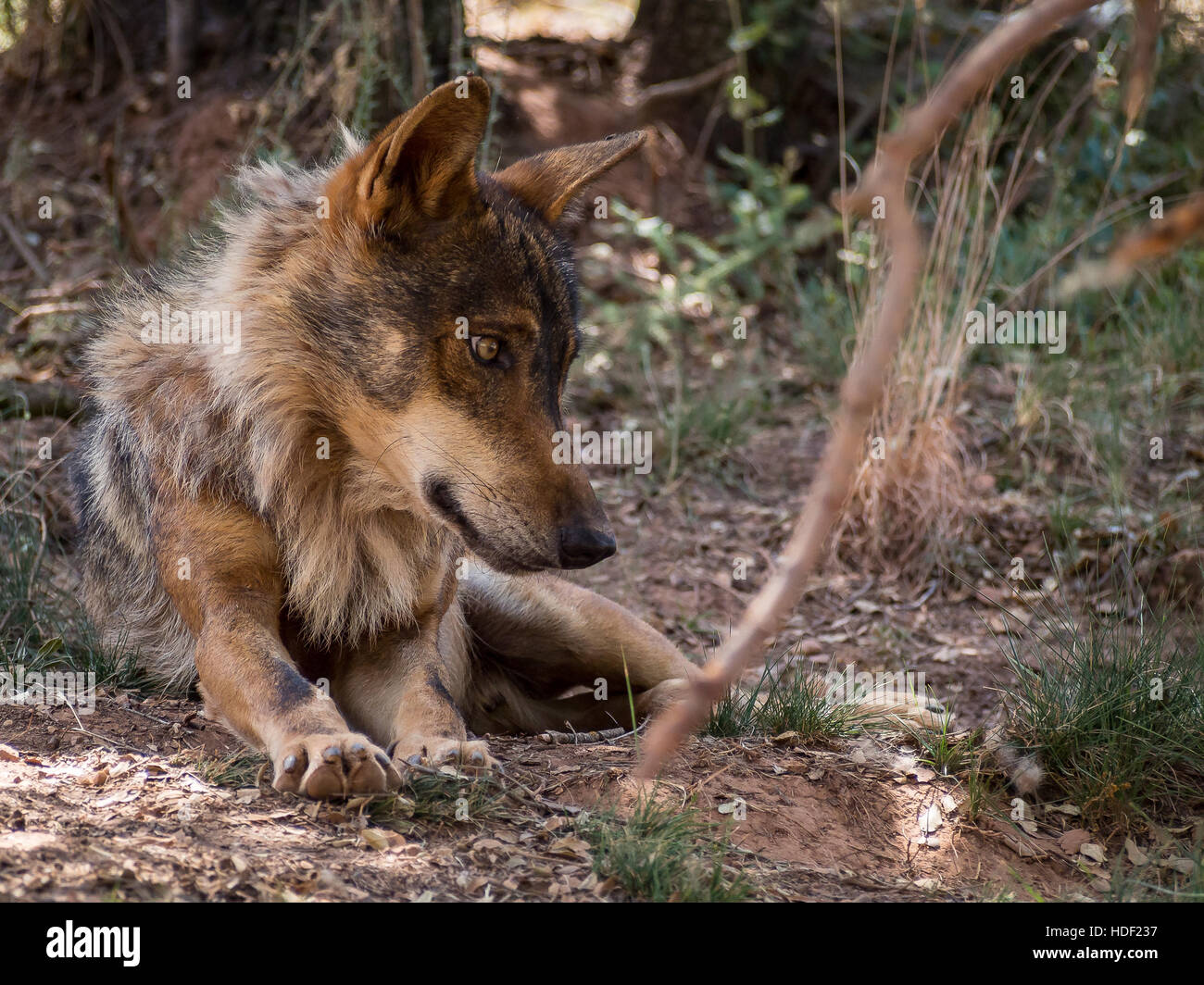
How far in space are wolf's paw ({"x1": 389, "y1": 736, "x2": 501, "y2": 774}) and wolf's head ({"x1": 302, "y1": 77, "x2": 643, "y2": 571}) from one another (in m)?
0.59

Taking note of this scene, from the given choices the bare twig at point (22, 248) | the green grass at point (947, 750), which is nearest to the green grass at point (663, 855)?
the green grass at point (947, 750)

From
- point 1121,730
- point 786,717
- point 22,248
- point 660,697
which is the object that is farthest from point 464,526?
point 22,248

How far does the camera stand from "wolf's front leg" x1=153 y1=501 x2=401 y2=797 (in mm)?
3244

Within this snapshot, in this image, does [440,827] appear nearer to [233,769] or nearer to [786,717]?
[233,769]

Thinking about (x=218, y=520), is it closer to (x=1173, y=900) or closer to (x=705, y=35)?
(x=1173, y=900)

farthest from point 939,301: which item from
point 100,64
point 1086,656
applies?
point 100,64

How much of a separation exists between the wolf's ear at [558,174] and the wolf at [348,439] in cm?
1

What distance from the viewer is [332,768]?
320cm

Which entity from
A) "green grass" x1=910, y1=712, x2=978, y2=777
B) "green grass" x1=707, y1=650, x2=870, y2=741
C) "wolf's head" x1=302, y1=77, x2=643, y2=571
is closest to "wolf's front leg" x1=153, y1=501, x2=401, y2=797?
"wolf's head" x1=302, y1=77, x2=643, y2=571

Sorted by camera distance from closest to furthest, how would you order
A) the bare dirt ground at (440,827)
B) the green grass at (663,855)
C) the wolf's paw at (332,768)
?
the bare dirt ground at (440,827), the green grass at (663,855), the wolf's paw at (332,768)

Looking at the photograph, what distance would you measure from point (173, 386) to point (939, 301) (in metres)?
4.15

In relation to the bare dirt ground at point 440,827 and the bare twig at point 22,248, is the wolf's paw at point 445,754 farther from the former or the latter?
the bare twig at point 22,248

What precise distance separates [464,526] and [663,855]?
1.21m

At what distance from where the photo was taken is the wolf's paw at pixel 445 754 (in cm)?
354
